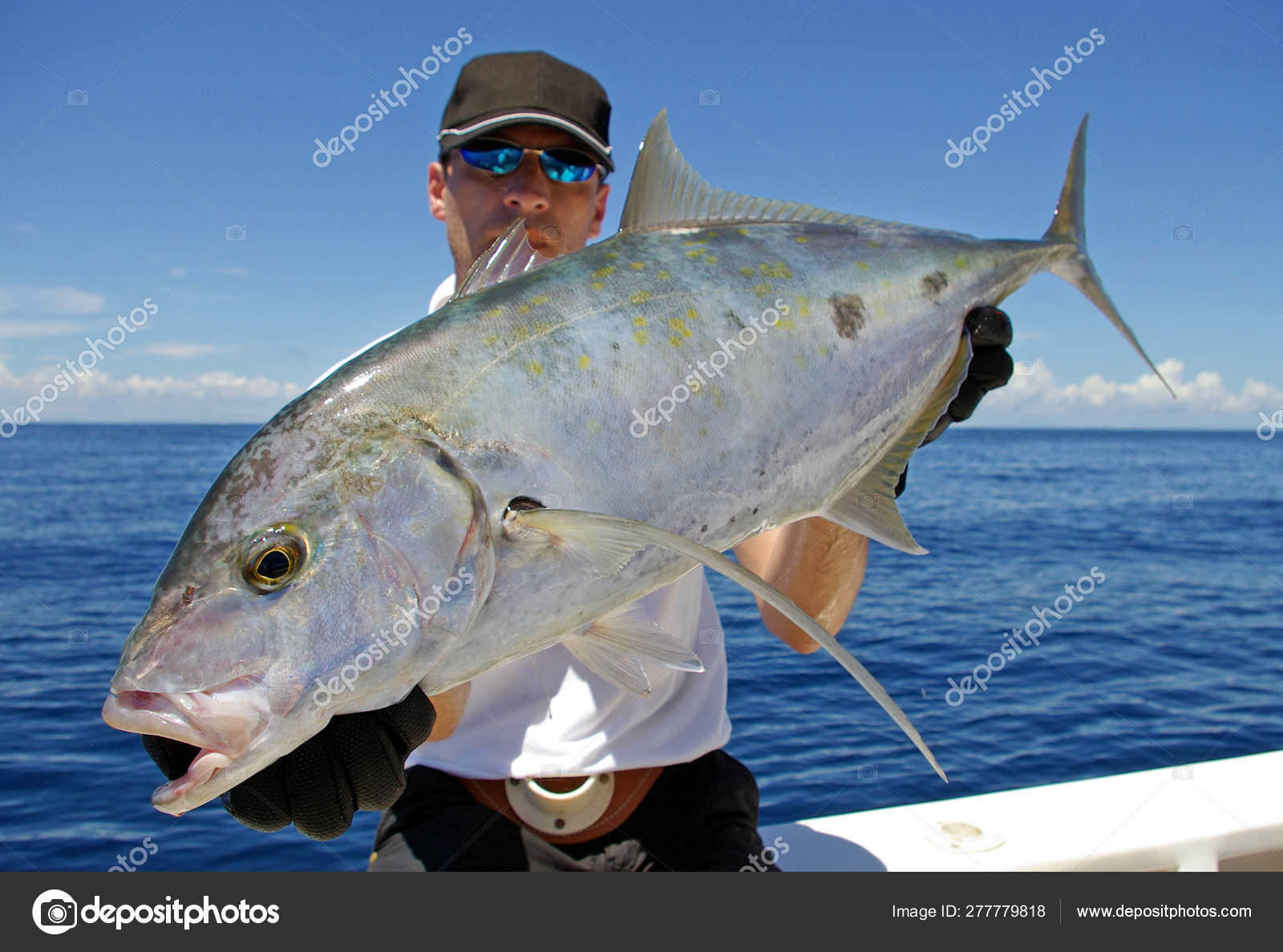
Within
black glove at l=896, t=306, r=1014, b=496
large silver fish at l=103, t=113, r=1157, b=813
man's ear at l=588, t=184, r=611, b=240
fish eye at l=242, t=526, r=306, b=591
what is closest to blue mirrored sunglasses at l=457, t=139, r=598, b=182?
man's ear at l=588, t=184, r=611, b=240

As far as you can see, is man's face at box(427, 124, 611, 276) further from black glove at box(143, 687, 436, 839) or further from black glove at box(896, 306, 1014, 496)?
black glove at box(143, 687, 436, 839)

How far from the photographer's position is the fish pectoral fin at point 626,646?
1.90m

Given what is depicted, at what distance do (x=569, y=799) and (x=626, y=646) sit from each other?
1169mm

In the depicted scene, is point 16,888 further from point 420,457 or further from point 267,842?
point 267,842

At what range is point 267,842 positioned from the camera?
6.76 meters

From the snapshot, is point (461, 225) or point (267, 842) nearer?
point (461, 225)

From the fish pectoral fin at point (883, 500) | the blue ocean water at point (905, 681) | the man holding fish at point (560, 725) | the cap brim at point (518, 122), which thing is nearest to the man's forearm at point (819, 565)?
the man holding fish at point (560, 725)

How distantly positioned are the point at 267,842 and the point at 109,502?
30870mm

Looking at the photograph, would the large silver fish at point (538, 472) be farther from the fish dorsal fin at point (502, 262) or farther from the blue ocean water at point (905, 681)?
the blue ocean water at point (905, 681)

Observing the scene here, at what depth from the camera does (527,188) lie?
3.16 meters

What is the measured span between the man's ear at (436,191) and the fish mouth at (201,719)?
262 centimetres

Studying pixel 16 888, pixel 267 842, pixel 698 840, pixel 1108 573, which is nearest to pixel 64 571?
pixel 267 842

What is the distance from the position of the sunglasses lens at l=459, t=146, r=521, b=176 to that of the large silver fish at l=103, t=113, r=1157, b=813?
1.20 meters

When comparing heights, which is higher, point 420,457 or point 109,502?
point 109,502
